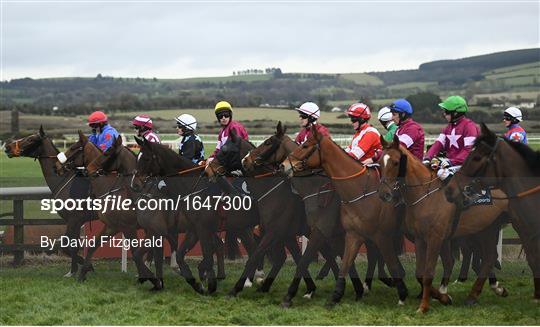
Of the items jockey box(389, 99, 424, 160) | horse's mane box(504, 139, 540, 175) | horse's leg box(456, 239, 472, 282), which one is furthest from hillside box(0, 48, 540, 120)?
horse's mane box(504, 139, 540, 175)

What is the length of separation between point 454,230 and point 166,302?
3288mm

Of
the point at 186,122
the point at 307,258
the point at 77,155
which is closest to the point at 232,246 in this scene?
the point at 186,122

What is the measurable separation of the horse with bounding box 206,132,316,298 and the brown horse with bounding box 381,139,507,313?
54.7 inches

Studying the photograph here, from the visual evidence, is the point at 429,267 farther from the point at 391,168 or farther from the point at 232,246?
the point at 232,246

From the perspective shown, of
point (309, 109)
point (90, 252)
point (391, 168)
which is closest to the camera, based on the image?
point (391, 168)

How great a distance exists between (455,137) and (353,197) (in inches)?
52.4

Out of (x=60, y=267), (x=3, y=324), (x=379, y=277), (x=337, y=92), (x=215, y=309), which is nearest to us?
(x=3, y=324)

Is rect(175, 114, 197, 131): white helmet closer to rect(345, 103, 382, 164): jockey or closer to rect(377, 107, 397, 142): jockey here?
rect(345, 103, 382, 164): jockey

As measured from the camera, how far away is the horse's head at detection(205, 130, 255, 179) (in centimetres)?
987

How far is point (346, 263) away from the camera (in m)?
9.02

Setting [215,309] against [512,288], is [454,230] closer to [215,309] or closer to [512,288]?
[512,288]

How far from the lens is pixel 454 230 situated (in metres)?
9.28

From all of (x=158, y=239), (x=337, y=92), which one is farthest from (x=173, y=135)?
(x=158, y=239)

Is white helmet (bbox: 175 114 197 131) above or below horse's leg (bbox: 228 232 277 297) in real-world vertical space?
above
